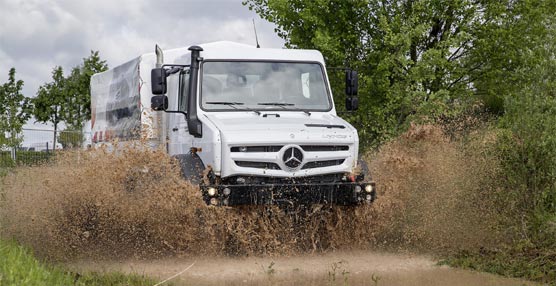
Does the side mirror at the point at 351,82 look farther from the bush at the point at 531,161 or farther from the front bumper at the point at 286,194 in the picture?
the bush at the point at 531,161

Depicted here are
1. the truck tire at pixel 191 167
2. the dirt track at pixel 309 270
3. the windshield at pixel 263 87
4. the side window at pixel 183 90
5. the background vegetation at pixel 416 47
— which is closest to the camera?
the dirt track at pixel 309 270

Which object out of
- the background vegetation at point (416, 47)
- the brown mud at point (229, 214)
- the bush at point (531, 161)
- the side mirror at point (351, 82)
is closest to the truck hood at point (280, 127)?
the brown mud at point (229, 214)

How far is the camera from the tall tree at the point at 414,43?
2648cm

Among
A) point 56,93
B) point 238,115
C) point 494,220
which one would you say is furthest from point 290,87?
point 56,93

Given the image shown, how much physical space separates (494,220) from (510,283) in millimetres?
2999

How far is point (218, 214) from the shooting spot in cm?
999

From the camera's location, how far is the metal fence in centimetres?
2624

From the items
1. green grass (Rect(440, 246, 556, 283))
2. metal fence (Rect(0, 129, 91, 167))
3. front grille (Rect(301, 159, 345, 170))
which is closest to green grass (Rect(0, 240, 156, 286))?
front grille (Rect(301, 159, 345, 170))

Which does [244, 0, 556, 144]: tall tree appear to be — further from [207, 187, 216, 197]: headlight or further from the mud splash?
[207, 187, 216, 197]: headlight

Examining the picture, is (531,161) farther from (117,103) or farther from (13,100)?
(13,100)

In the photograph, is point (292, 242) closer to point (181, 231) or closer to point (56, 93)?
point (181, 231)

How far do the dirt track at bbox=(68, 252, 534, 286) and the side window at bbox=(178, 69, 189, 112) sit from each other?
2.32 metres

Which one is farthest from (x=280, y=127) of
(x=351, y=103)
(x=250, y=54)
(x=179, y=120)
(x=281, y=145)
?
(x=351, y=103)

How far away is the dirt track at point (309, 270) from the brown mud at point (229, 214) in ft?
0.69
